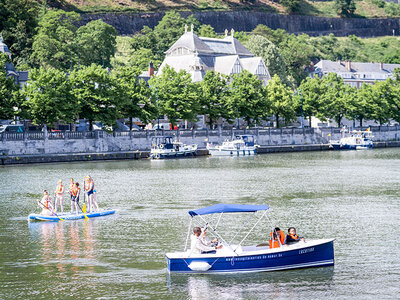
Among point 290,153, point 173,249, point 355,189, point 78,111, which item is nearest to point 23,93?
point 78,111

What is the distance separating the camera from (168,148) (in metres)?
115

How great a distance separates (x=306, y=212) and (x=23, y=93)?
68.7 m

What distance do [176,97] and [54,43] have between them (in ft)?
166

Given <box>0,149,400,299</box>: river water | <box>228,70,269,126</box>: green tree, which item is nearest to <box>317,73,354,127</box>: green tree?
<box>228,70,269,126</box>: green tree

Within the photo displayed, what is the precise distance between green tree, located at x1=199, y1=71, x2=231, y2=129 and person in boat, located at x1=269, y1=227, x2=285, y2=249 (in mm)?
98036

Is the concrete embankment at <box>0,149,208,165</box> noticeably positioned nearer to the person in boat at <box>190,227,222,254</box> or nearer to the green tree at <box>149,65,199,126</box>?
the green tree at <box>149,65,199,126</box>

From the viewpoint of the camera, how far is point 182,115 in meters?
128

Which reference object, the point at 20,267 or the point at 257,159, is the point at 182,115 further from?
the point at 20,267

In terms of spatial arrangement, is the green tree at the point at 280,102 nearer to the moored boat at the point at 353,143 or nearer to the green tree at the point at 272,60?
the moored boat at the point at 353,143

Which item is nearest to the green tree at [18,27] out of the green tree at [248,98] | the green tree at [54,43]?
the green tree at [54,43]

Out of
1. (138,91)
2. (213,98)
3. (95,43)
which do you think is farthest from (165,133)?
(95,43)

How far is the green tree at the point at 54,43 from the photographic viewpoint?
162000mm

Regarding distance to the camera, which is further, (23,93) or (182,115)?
(182,115)

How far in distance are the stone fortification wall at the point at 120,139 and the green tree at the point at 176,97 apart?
4434 millimetres
